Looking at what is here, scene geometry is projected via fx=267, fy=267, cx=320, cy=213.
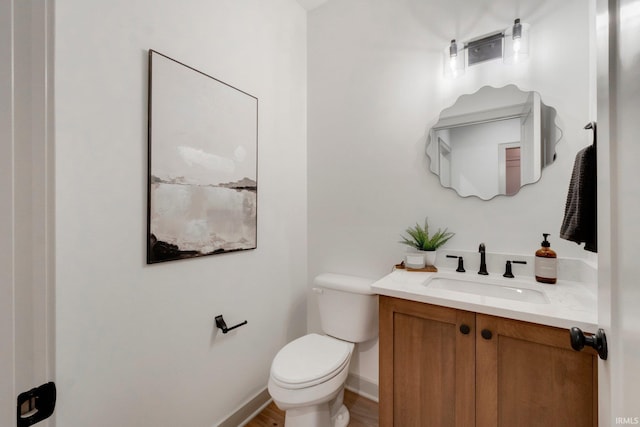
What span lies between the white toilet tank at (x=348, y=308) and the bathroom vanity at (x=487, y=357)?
0.34 m

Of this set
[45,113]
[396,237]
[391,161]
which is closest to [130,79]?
[45,113]

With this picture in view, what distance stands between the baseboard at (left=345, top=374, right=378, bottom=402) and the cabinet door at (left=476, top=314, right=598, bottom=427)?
2.97ft

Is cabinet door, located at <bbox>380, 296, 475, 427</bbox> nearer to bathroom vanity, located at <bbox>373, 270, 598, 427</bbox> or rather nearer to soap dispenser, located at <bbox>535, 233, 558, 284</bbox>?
bathroom vanity, located at <bbox>373, 270, 598, 427</bbox>

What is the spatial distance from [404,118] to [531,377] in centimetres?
142

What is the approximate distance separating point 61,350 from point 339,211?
1.53 metres

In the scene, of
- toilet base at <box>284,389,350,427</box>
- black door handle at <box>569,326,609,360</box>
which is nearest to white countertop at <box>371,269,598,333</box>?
black door handle at <box>569,326,609,360</box>

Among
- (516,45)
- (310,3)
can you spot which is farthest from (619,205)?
(310,3)

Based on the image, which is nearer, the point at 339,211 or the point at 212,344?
the point at 212,344

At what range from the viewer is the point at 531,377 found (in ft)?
3.06

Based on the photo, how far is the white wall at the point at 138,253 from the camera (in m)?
0.92

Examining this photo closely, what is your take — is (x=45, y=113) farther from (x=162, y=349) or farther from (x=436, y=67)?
(x=436, y=67)

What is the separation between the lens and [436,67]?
1.59m

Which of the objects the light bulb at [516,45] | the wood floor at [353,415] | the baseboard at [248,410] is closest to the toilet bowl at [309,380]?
the wood floor at [353,415]

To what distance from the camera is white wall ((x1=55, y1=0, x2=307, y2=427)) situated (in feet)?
3.02
